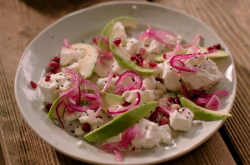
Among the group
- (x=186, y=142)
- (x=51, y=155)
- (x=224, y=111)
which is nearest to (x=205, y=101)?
(x=224, y=111)

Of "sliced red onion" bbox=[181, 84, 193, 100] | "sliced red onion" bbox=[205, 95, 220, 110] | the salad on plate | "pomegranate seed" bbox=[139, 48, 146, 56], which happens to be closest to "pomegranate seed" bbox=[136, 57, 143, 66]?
the salad on plate

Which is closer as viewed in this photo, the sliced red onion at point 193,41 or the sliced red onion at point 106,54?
the sliced red onion at point 106,54

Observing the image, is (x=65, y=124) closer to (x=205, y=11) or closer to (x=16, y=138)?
(x=16, y=138)

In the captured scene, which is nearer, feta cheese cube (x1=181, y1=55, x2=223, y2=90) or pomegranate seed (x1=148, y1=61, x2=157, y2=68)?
feta cheese cube (x1=181, y1=55, x2=223, y2=90)

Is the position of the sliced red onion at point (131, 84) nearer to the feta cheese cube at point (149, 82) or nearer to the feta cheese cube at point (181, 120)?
the feta cheese cube at point (149, 82)

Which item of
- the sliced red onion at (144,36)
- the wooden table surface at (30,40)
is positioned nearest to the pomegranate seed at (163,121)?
the wooden table surface at (30,40)

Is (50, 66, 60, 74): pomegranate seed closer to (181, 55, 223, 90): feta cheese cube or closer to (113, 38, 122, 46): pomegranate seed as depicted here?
(113, 38, 122, 46): pomegranate seed
